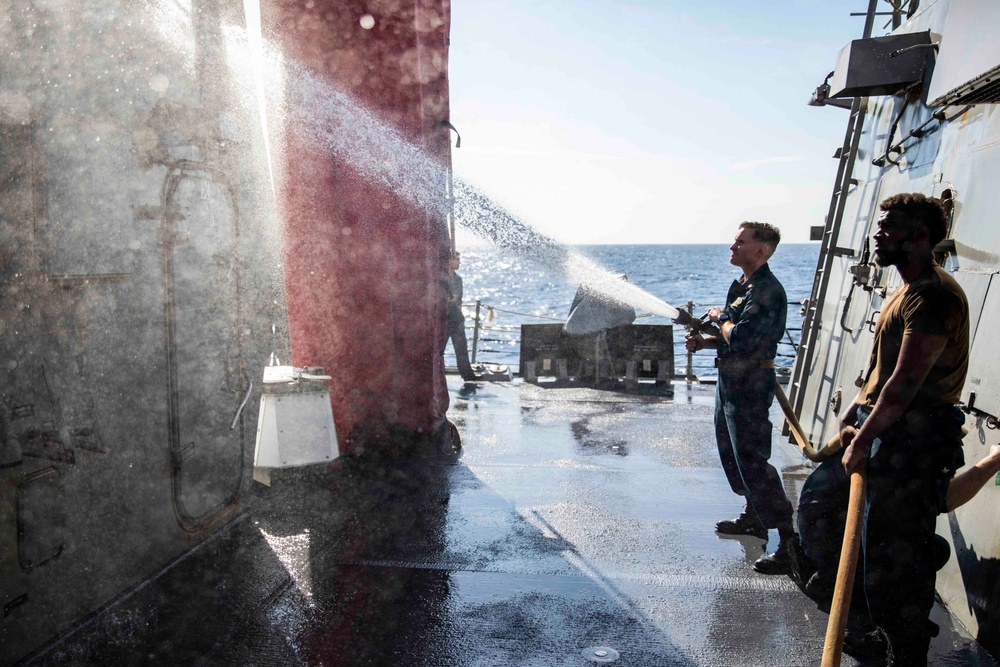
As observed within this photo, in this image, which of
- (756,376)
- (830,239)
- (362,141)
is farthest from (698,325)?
(830,239)

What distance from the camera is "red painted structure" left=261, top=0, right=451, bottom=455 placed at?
5855 millimetres

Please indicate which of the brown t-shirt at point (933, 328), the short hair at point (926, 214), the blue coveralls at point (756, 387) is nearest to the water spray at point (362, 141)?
the blue coveralls at point (756, 387)

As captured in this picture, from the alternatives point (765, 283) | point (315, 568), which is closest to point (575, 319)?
point (765, 283)

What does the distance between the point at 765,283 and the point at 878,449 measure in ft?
5.11

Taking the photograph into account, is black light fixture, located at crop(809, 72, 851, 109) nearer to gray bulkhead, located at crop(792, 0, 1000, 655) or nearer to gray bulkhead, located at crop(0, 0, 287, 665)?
gray bulkhead, located at crop(792, 0, 1000, 655)

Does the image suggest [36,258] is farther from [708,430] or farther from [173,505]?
[708,430]

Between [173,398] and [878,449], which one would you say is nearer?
[878,449]

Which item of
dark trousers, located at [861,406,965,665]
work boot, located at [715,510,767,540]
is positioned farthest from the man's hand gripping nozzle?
dark trousers, located at [861,406,965,665]

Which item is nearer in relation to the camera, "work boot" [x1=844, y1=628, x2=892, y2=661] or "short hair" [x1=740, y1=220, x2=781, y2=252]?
"work boot" [x1=844, y1=628, x2=892, y2=661]

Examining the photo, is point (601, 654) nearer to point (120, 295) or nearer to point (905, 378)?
point (905, 378)

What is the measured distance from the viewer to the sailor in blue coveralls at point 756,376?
442 centimetres

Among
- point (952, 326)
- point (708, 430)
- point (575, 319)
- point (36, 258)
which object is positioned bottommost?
point (708, 430)

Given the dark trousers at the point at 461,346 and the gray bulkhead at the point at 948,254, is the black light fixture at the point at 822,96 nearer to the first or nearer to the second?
the gray bulkhead at the point at 948,254

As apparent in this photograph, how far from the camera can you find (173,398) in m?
4.08
